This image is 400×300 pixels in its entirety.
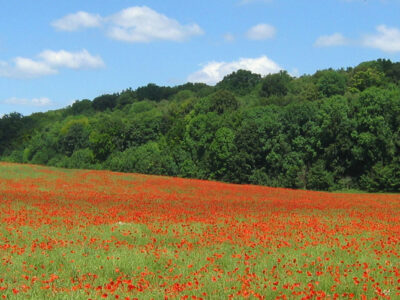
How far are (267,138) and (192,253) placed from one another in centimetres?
6296

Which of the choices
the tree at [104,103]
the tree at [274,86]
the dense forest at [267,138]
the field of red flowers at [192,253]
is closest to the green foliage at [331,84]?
the dense forest at [267,138]

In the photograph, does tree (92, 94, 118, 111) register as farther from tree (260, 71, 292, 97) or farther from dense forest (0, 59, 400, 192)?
tree (260, 71, 292, 97)

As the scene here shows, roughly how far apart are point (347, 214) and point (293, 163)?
44316 mm

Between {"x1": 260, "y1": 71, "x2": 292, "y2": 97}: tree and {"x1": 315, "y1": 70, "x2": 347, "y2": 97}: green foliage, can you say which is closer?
{"x1": 315, "y1": 70, "x2": 347, "y2": 97}: green foliage

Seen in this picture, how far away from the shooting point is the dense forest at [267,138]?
63594 mm

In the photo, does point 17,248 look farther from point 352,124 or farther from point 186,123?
point 186,123

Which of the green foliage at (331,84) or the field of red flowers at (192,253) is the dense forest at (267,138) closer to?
the green foliage at (331,84)

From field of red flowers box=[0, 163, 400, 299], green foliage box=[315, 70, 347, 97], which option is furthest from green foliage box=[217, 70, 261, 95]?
field of red flowers box=[0, 163, 400, 299]

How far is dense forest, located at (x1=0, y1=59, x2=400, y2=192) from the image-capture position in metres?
63.6

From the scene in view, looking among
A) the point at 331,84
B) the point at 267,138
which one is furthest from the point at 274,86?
the point at 267,138

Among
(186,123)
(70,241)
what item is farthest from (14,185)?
(186,123)

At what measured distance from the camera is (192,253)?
1331 centimetres

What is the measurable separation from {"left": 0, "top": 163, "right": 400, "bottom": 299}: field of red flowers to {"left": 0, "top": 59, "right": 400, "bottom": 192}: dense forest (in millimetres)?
39072

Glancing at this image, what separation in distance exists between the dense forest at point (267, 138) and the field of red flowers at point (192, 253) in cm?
3907
